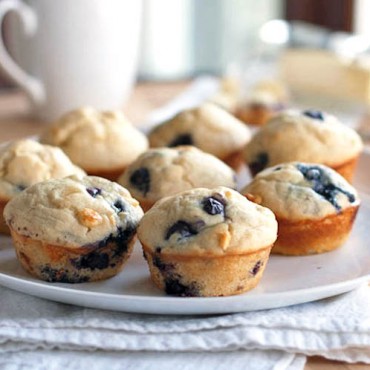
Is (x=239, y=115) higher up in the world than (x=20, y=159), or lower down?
lower down

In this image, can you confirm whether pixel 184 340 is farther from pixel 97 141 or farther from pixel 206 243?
pixel 97 141

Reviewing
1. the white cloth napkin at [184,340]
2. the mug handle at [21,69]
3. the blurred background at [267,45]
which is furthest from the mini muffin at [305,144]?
the mug handle at [21,69]

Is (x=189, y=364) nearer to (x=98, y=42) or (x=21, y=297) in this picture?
(x=21, y=297)

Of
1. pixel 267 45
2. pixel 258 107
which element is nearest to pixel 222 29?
pixel 267 45

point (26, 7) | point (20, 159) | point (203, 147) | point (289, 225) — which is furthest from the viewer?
point (26, 7)

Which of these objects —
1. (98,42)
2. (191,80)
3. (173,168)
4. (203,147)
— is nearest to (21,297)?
(173,168)

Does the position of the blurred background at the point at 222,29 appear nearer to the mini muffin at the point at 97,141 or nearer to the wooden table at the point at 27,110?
the wooden table at the point at 27,110

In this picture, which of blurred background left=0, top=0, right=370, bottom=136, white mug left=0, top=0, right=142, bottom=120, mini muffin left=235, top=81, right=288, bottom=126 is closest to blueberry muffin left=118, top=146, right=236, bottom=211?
mini muffin left=235, top=81, right=288, bottom=126

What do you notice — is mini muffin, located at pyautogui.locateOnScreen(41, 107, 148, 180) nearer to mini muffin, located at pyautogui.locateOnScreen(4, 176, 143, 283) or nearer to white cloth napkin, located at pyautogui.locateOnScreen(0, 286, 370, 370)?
mini muffin, located at pyautogui.locateOnScreen(4, 176, 143, 283)
